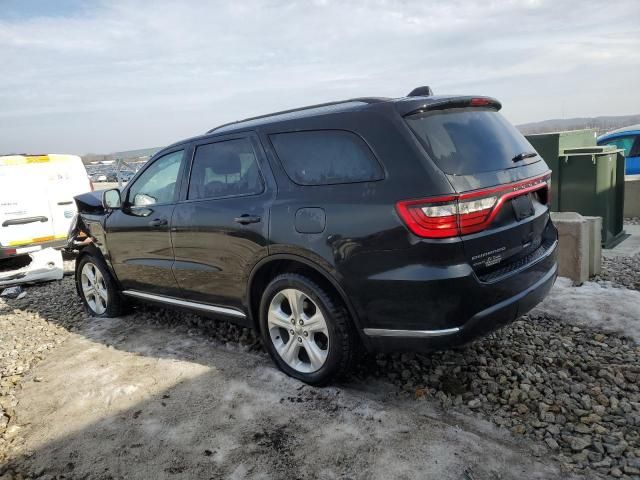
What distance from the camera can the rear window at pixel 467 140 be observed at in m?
2.83

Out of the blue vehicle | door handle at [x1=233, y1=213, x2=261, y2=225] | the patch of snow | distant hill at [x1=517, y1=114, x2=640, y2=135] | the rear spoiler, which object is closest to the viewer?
the rear spoiler

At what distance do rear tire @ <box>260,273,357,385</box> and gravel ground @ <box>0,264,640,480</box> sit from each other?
390 millimetres

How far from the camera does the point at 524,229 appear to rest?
3.07m

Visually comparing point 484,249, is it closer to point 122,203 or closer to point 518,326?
point 518,326

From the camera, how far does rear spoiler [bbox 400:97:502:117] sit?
2939 mm

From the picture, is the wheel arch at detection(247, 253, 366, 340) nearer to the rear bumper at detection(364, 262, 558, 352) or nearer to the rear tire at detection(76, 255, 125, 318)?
the rear bumper at detection(364, 262, 558, 352)

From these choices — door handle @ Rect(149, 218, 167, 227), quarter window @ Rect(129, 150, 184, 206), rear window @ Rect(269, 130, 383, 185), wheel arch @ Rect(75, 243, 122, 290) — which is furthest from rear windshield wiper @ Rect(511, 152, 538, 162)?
wheel arch @ Rect(75, 243, 122, 290)

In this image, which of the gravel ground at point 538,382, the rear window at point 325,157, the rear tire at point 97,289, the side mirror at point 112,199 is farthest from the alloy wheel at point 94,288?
the rear window at point 325,157

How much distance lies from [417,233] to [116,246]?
11.2 ft

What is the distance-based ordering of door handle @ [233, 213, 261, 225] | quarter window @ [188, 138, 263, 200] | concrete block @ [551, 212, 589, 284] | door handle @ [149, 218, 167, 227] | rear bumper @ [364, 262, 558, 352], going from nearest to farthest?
rear bumper @ [364, 262, 558, 352]
door handle @ [233, 213, 261, 225]
quarter window @ [188, 138, 263, 200]
door handle @ [149, 218, 167, 227]
concrete block @ [551, 212, 589, 284]

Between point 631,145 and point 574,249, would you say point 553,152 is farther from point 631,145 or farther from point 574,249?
point 631,145

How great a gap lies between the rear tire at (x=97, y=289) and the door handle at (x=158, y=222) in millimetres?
1203

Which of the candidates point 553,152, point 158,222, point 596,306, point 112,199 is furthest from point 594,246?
point 112,199

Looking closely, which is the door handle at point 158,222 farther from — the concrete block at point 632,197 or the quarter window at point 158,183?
the concrete block at point 632,197
